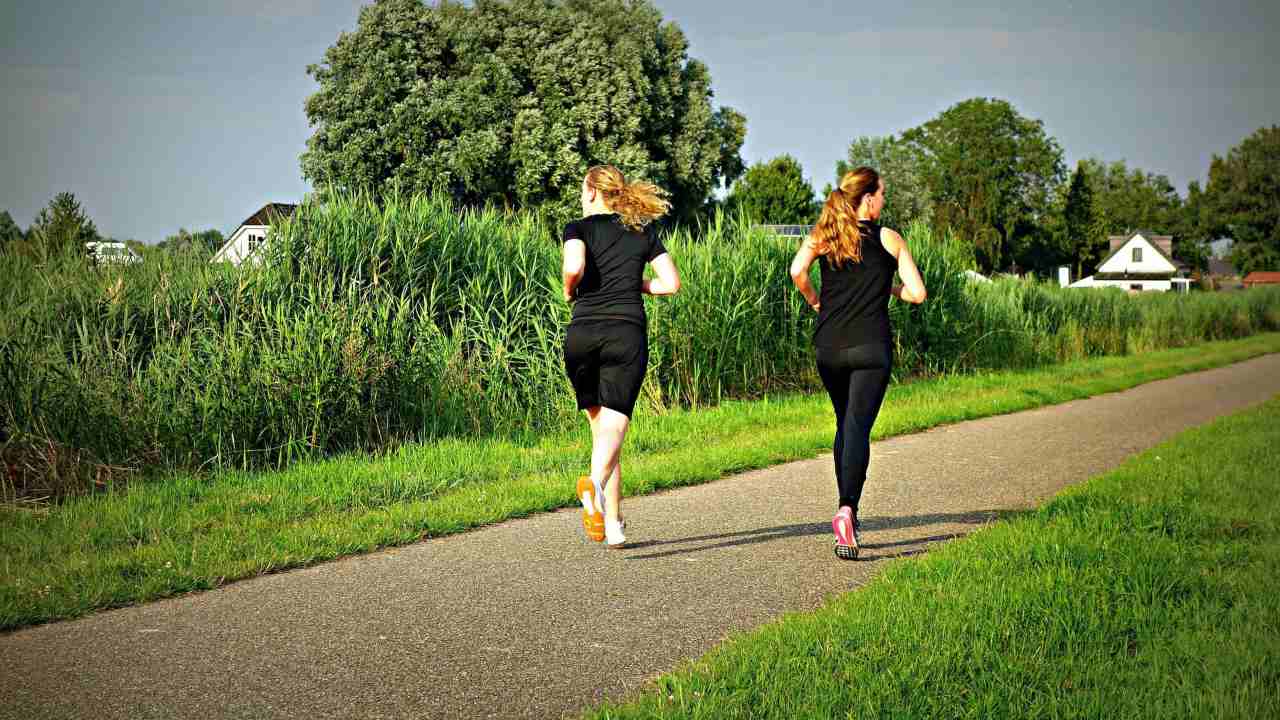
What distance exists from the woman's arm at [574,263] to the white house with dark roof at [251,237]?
20.1ft

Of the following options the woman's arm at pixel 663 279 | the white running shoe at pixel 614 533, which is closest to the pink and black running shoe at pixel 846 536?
the white running shoe at pixel 614 533

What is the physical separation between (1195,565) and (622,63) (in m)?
37.9

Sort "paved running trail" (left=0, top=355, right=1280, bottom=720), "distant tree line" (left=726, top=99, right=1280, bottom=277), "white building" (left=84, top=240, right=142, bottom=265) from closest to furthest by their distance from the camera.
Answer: "paved running trail" (left=0, top=355, right=1280, bottom=720), "white building" (left=84, top=240, right=142, bottom=265), "distant tree line" (left=726, top=99, right=1280, bottom=277)

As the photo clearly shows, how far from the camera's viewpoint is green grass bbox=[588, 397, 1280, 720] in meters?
3.57

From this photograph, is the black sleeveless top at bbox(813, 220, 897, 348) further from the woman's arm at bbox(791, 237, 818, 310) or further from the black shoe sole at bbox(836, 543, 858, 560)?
the black shoe sole at bbox(836, 543, 858, 560)

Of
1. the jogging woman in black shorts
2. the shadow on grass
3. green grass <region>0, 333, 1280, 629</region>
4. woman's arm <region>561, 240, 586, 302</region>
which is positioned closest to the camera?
green grass <region>0, 333, 1280, 629</region>

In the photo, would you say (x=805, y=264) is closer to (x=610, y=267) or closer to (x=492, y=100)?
(x=610, y=267)

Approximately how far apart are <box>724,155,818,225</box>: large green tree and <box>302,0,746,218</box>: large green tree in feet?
126

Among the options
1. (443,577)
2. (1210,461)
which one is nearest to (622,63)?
(1210,461)

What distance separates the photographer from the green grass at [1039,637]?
11.7ft

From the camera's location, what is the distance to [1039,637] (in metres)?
4.27

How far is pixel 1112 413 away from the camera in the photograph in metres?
13.5

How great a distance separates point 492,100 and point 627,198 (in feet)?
117

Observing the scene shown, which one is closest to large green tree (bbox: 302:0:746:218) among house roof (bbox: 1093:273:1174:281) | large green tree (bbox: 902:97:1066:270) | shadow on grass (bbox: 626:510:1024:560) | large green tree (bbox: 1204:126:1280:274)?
shadow on grass (bbox: 626:510:1024:560)
